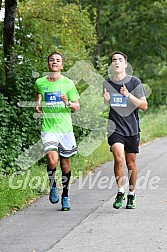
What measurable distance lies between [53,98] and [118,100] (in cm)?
85

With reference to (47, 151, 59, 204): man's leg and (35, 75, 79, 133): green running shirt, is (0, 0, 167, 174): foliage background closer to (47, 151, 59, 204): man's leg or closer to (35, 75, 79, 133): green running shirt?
(47, 151, 59, 204): man's leg

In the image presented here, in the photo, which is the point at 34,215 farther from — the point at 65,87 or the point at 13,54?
the point at 13,54

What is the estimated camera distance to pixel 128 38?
136 feet

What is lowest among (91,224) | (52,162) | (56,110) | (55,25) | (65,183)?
(91,224)

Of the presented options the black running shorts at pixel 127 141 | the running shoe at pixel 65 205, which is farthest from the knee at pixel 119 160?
the running shoe at pixel 65 205

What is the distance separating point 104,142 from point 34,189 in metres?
8.04

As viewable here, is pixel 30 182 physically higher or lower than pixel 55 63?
lower

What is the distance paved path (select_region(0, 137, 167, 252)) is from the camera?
7.46 m

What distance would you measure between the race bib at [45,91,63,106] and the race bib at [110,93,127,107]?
685mm

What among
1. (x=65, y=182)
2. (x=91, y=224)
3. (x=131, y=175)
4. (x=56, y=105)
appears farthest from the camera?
(x=131, y=175)

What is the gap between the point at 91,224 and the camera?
8609mm

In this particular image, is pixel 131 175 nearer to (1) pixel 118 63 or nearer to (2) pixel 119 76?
(2) pixel 119 76

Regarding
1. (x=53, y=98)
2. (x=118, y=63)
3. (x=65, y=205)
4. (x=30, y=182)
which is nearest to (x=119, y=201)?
(x=65, y=205)

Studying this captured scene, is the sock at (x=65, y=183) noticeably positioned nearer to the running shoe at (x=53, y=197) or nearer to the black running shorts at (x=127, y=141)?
the running shoe at (x=53, y=197)
